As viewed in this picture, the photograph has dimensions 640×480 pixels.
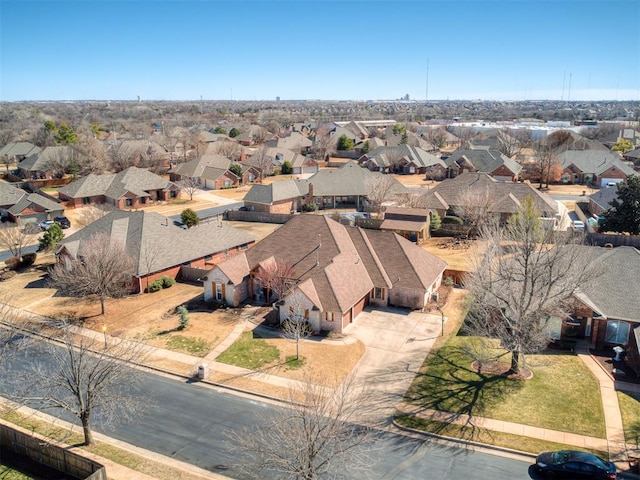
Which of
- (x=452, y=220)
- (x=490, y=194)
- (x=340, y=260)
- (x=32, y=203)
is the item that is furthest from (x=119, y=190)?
(x=490, y=194)

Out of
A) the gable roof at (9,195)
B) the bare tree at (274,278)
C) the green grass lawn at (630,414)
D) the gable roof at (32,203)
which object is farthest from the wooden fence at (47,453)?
the gable roof at (9,195)

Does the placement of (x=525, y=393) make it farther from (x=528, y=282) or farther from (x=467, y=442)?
(x=528, y=282)

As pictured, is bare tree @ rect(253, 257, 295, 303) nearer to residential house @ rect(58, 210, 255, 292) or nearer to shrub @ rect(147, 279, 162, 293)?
residential house @ rect(58, 210, 255, 292)

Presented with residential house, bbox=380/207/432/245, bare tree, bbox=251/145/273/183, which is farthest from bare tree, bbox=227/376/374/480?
bare tree, bbox=251/145/273/183

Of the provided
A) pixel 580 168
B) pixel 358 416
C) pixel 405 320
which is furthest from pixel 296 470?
pixel 580 168

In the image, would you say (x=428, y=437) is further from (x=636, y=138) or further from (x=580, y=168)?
(x=636, y=138)
